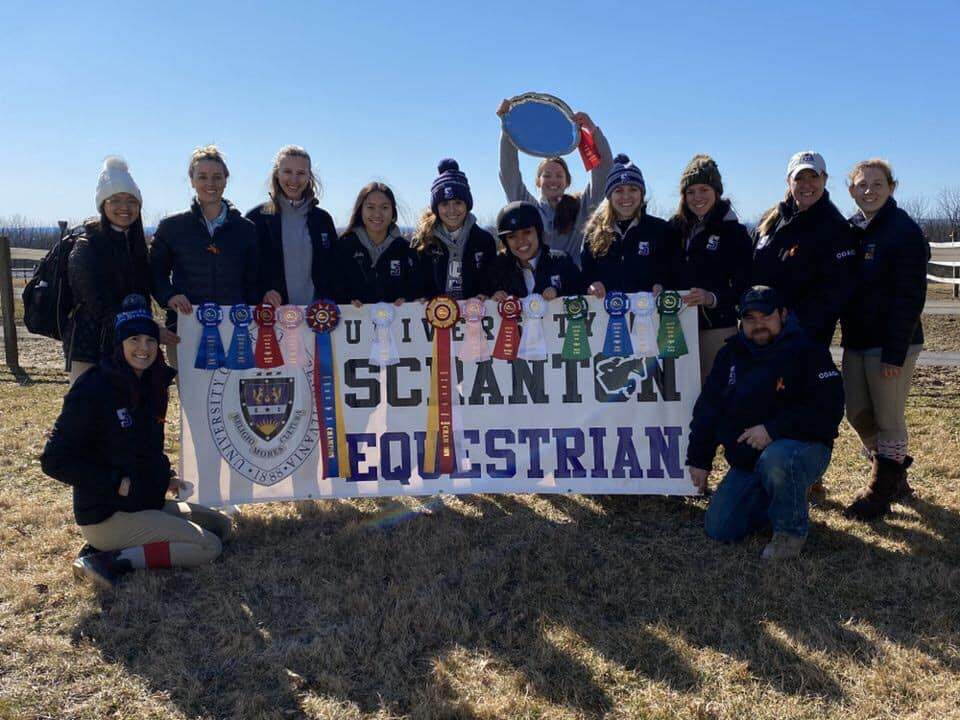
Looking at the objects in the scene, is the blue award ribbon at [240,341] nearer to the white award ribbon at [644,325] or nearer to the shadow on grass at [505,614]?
the shadow on grass at [505,614]

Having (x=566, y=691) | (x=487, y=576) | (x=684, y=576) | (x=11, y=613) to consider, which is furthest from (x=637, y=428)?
(x=11, y=613)

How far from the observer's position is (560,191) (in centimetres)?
560

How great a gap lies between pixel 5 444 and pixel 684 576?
569cm

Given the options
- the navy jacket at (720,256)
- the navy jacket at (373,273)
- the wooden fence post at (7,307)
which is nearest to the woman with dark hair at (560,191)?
the navy jacket at (720,256)

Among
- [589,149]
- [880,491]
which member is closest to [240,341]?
→ [589,149]

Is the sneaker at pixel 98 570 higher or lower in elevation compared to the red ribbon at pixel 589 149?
lower

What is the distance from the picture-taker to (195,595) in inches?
155

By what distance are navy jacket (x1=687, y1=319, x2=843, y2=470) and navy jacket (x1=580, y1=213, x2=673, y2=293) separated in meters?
0.68

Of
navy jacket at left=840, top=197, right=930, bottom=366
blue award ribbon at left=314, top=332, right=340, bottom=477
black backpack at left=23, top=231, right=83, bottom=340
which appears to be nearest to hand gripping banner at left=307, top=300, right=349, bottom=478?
blue award ribbon at left=314, top=332, right=340, bottom=477

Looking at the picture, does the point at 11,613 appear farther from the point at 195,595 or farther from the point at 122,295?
the point at 122,295

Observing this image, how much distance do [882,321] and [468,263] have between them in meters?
2.47

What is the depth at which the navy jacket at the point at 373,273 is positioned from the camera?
498 centimetres

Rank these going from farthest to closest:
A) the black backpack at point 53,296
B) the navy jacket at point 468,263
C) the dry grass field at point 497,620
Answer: the navy jacket at point 468,263
the black backpack at point 53,296
the dry grass field at point 497,620

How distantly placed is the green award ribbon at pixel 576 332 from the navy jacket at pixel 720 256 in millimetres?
645
